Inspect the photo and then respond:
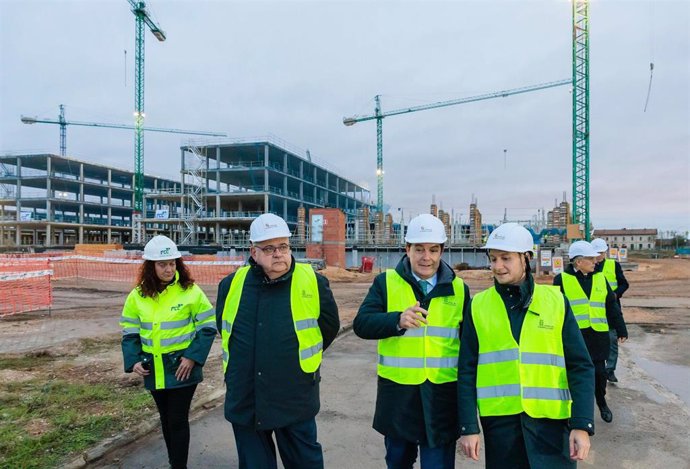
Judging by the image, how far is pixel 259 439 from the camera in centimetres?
244

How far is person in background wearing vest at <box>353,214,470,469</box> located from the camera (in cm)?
234

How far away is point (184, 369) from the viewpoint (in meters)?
3.00

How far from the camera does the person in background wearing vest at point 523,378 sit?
2102 mm

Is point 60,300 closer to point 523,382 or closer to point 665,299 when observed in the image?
point 523,382

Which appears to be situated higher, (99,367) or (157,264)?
(157,264)

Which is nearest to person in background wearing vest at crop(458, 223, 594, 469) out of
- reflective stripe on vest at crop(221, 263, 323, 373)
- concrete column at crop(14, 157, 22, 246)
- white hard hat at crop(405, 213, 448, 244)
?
white hard hat at crop(405, 213, 448, 244)

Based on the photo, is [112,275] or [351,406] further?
[112,275]

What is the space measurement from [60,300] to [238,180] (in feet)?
149

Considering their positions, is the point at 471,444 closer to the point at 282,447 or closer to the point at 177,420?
the point at 282,447

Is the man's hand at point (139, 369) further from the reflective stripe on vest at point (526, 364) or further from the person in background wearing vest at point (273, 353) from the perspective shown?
the reflective stripe on vest at point (526, 364)

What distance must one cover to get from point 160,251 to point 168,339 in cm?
69

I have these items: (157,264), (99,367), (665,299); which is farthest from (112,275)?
(665,299)

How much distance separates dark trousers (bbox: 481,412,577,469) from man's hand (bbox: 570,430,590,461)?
5cm

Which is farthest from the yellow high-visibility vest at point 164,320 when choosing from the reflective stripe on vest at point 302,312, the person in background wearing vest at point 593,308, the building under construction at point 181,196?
the building under construction at point 181,196
